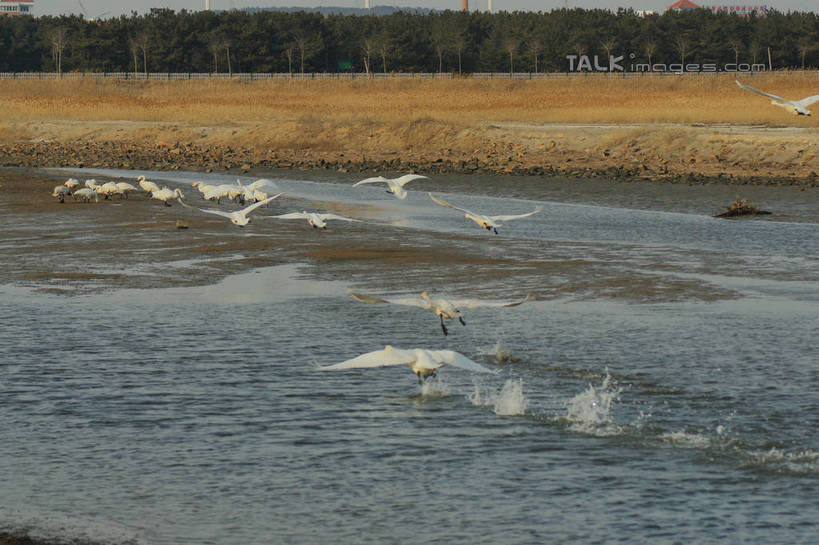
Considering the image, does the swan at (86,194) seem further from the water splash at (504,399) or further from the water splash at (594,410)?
the water splash at (594,410)

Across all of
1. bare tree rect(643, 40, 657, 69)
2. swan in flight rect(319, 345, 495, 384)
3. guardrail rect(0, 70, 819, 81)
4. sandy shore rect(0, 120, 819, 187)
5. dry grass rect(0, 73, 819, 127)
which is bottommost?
sandy shore rect(0, 120, 819, 187)

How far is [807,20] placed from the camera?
139500mm

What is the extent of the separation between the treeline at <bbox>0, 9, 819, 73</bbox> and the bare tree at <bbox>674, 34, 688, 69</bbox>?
0.27 metres

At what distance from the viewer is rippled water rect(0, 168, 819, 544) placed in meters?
8.98

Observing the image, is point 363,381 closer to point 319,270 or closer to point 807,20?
point 319,270

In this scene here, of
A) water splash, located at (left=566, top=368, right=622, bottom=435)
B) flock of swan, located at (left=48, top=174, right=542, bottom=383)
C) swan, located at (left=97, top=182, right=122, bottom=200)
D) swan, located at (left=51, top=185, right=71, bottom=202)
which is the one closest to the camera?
flock of swan, located at (left=48, top=174, right=542, bottom=383)

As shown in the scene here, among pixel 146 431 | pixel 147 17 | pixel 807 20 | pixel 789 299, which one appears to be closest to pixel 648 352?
pixel 789 299

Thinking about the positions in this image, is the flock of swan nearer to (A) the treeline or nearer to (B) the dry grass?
(B) the dry grass

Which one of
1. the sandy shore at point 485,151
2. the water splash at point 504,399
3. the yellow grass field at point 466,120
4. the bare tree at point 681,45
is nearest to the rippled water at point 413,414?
the water splash at point 504,399

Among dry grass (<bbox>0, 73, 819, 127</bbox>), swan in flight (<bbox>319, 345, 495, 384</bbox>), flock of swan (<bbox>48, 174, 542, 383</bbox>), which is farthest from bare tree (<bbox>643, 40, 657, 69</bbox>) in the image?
swan in flight (<bbox>319, 345, 495, 384</bbox>)

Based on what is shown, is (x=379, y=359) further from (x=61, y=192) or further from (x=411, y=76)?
(x=411, y=76)

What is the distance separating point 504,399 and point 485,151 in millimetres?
42543

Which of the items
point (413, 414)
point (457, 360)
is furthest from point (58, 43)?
point (457, 360)

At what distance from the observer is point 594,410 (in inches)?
470
